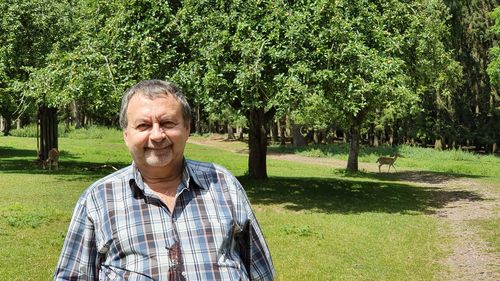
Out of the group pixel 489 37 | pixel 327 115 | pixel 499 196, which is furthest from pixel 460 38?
pixel 499 196

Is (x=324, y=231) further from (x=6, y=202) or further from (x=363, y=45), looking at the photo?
(x=6, y=202)

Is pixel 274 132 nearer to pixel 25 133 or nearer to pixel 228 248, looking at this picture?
pixel 25 133

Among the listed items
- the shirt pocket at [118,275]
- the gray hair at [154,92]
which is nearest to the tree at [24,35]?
the gray hair at [154,92]

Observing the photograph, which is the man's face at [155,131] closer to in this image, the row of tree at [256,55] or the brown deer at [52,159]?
the row of tree at [256,55]

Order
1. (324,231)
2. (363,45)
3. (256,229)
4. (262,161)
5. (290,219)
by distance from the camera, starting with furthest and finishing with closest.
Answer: (262,161) < (363,45) < (290,219) < (324,231) < (256,229)

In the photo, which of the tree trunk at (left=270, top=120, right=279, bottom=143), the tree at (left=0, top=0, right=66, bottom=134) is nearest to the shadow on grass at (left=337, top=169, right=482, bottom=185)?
the tree at (left=0, top=0, right=66, bottom=134)

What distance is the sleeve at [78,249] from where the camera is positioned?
3.05 metres

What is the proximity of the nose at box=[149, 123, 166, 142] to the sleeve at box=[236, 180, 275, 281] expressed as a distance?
0.52 metres

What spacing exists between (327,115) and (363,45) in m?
15.3

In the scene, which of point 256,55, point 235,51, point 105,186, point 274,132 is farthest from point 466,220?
point 274,132

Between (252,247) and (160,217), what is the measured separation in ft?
1.80

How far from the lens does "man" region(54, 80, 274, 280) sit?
2.98 metres

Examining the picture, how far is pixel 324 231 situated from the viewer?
12484mm

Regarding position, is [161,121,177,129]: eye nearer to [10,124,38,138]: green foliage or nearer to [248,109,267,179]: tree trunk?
[248,109,267,179]: tree trunk
